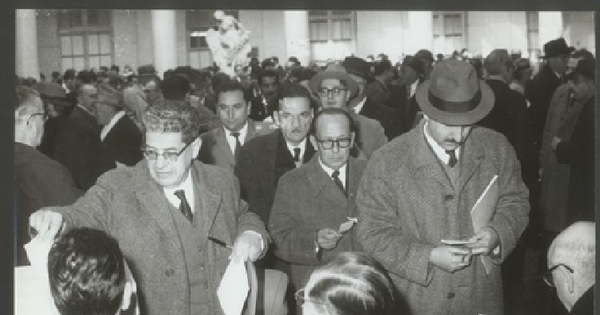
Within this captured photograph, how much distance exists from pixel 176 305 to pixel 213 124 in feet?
5.61

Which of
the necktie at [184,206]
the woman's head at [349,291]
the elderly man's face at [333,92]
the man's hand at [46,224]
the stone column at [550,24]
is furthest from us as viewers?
the elderly man's face at [333,92]

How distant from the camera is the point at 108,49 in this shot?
3.64 m

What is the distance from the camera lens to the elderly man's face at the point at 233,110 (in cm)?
354

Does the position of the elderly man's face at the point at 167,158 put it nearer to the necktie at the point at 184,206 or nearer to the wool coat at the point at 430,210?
the necktie at the point at 184,206

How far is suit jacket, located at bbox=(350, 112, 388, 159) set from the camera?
3188 mm

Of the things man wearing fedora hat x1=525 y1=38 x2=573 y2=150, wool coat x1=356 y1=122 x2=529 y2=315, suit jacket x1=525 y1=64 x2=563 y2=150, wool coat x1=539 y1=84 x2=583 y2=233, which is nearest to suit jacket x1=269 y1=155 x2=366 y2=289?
wool coat x1=356 y1=122 x2=529 y2=315

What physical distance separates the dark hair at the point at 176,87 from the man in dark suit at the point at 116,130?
0.77 feet

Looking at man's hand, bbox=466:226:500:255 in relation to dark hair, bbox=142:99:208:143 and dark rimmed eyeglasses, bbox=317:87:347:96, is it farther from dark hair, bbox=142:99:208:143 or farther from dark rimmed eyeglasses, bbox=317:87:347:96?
dark rimmed eyeglasses, bbox=317:87:347:96

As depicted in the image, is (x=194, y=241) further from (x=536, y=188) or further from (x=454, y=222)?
(x=536, y=188)

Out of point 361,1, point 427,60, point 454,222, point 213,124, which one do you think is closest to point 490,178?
point 454,222

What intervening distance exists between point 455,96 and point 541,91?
171 cm

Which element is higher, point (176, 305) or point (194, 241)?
point (194, 241)

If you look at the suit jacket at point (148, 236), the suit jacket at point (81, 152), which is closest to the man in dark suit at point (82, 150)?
the suit jacket at point (81, 152)

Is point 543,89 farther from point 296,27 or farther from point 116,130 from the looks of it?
point 116,130
